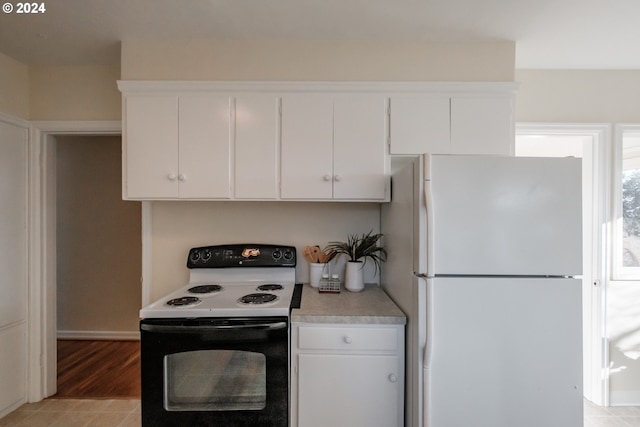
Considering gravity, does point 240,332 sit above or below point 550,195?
→ below

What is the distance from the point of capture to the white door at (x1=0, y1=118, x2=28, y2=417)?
2131 millimetres

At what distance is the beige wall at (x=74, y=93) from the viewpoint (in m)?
2.29

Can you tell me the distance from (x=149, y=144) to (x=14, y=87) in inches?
51.1

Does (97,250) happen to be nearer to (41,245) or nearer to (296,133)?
(41,245)

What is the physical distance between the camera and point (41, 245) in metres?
2.33

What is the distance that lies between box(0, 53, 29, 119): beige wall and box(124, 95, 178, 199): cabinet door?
1.06 m

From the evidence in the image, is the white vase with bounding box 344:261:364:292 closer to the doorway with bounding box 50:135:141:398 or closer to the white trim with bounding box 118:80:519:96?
the white trim with bounding box 118:80:519:96

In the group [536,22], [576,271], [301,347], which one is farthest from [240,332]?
[536,22]

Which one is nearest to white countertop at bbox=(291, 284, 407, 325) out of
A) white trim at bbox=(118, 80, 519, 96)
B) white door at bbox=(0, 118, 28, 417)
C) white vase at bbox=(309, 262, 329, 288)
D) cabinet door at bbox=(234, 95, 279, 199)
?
white vase at bbox=(309, 262, 329, 288)

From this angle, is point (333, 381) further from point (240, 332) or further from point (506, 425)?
point (506, 425)

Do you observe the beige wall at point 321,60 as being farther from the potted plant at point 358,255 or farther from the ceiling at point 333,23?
the potted plant at point 358,255

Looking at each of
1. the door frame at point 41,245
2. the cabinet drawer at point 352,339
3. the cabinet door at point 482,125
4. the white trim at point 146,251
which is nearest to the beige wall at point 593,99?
the cabinet door at point 482,125

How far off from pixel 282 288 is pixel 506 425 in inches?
52.1

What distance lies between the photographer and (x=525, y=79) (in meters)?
2.34
